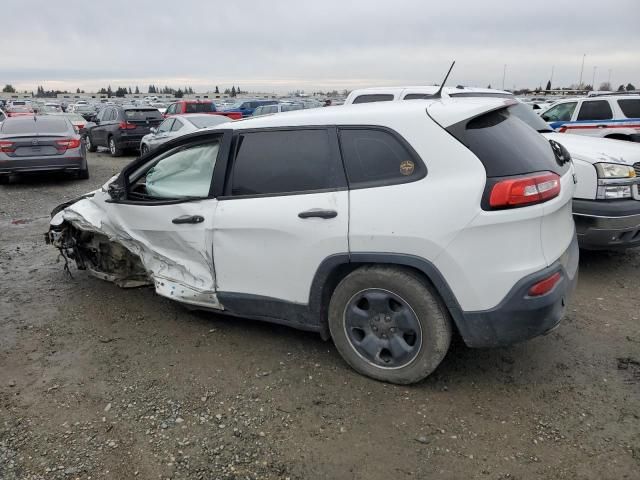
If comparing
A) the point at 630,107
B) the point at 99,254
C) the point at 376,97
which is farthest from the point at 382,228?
the point at 630,107

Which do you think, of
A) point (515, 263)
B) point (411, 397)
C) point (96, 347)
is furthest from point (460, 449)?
point (96, 347)

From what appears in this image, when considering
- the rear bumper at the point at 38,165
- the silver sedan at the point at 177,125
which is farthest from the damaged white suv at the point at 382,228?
the silver sedan at the point at 177,125

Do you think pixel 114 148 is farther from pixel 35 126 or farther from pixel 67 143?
pixel 67 143

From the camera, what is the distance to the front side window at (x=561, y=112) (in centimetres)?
1097

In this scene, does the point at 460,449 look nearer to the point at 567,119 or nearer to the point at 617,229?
the point at 617,229

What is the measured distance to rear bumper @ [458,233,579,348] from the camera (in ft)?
8.95

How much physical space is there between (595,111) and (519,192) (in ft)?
30.9

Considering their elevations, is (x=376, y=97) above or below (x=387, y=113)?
above

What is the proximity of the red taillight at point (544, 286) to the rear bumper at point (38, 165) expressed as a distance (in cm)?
1043

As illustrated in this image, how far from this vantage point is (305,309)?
11.0 feet

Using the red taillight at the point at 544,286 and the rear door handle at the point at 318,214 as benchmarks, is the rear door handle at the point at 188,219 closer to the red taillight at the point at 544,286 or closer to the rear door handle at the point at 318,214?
the rear door handle at the point at 318,214

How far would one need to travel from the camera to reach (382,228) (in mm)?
2908

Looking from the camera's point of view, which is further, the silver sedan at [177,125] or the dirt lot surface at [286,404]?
the silver sedan at [177,125]

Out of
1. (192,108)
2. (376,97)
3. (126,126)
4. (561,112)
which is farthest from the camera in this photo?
(192,108)
